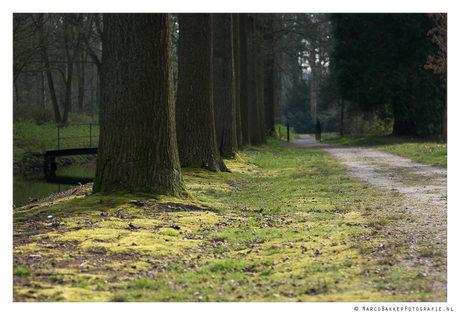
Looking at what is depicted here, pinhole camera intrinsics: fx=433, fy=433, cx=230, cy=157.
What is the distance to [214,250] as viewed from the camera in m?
5.29

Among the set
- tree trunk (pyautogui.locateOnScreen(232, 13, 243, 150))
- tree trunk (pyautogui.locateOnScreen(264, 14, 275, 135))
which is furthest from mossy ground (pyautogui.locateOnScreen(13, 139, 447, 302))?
tree trunk (pyautogui.locateOnScreen(264, 14, 275, 135))

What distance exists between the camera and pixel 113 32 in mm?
7105

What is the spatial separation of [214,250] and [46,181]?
44.9ft

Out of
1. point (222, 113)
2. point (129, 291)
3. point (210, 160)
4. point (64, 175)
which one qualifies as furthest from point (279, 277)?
point (64, 175)

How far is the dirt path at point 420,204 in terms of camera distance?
4.52m

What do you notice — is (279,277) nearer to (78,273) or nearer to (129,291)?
(129,291)

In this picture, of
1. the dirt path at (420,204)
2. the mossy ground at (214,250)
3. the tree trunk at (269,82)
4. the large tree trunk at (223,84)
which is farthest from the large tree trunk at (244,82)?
the mossy ground at (214,250)

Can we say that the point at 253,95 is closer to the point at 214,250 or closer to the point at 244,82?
the point at 244,82

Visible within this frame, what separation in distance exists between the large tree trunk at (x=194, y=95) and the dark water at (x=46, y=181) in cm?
506

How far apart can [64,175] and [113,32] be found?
13220mm

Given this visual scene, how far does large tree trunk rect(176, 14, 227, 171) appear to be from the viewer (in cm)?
1130

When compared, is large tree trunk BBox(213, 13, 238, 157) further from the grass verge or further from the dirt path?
the grass verge

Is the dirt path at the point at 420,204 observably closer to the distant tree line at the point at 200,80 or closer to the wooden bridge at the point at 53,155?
the distant tree line at the point at 200,80

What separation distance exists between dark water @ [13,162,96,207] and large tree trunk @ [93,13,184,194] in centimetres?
649
